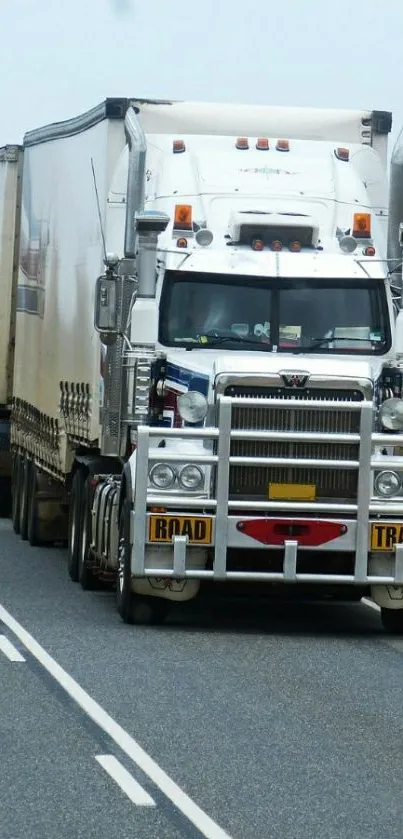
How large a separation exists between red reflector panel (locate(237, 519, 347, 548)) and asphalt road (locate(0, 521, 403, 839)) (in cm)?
74

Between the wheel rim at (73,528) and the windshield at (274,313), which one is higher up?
the windshield at (274,313)

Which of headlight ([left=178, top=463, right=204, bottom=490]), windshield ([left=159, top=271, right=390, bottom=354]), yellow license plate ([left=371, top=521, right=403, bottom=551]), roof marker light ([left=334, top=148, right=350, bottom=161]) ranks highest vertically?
roof marker light ([left=334, top=148, right=350, bottom=161])

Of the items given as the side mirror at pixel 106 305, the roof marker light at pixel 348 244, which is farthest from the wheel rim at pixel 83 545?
the roof marker light at pixel 348 244

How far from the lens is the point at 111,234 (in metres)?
17.5

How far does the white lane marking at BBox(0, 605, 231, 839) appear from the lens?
869 cm

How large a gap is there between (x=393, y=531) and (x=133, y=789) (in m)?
6.41

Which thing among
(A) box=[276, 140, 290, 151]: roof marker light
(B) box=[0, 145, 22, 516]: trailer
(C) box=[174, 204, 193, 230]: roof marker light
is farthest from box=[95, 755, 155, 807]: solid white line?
(B) box=[0, 145, 22, 516]: trailer

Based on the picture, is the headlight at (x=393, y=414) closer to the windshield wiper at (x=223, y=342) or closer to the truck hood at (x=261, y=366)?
the truck hood at (x=261, y=366)

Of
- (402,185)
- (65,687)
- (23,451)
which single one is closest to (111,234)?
(402,185)

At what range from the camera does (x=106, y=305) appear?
53.4ft

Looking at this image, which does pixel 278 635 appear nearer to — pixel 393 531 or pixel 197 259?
pixel 393 531

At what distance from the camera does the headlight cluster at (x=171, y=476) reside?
15.4m

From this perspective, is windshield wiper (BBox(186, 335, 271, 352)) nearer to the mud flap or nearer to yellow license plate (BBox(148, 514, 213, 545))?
yellow license plate (BBox(148, 514, 213, 545))

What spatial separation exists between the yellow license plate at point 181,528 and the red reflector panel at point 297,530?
0.26 meters
